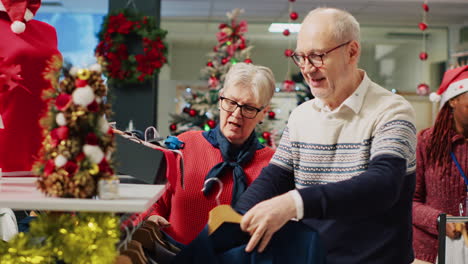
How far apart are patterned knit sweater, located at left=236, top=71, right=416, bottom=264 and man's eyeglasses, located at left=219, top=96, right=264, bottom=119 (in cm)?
52

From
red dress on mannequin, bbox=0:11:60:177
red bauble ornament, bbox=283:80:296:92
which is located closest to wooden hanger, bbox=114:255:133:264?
red dress on mannequin, bbox=0:11:60:177

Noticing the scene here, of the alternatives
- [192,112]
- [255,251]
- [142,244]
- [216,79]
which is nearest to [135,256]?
[142,244]

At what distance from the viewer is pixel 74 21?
9492 millimetres

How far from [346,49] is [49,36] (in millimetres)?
1116

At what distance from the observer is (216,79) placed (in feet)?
21.1

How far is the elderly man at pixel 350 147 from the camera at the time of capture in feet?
4.93

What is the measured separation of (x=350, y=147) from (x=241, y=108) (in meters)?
0.76

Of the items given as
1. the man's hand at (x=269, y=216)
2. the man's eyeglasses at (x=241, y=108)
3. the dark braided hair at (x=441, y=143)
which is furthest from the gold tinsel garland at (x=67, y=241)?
the dark braided hair at (x=441, y=143)

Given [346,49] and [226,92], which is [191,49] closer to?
[226,92]

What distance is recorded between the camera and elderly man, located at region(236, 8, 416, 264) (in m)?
Result: 1.50

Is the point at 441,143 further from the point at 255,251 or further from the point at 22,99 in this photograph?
the point at 22,99

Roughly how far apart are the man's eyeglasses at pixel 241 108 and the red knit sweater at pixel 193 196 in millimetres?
187

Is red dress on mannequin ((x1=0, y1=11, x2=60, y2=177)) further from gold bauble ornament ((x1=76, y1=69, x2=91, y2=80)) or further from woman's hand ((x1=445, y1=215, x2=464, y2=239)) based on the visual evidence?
woman's hand ((x1=445, y1=215, x2=464, y2=239))

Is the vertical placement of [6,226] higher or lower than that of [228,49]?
lower
